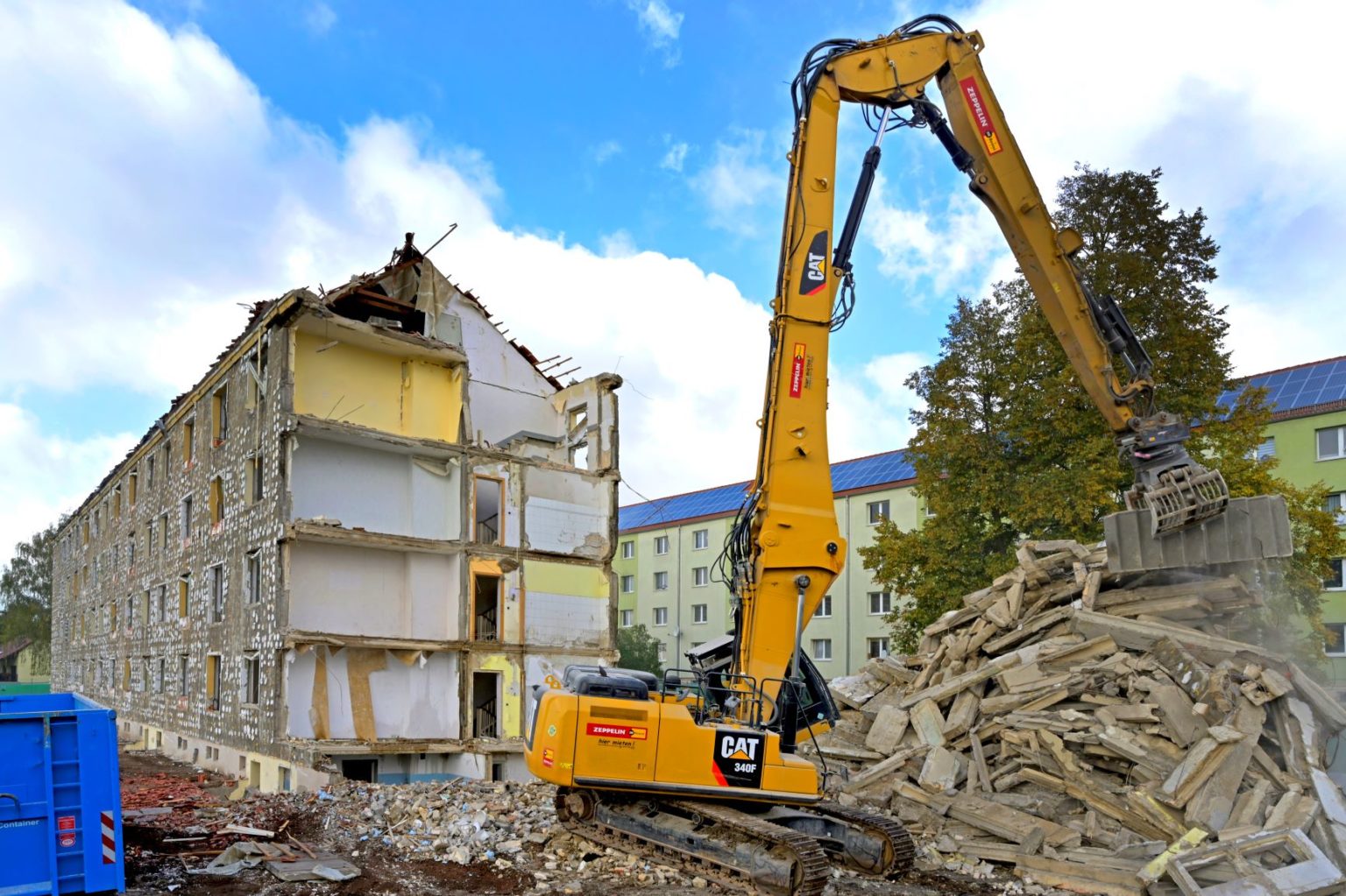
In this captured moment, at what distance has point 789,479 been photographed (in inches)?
429

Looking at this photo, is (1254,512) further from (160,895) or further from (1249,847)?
(160,895)

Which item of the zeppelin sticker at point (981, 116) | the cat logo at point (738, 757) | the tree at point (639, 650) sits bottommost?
the tree at point (639, 650)

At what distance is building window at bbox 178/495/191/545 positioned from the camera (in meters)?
29.8

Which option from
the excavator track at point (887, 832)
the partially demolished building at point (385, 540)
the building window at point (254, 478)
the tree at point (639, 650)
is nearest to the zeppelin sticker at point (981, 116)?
the excavator track at point (887, 832)

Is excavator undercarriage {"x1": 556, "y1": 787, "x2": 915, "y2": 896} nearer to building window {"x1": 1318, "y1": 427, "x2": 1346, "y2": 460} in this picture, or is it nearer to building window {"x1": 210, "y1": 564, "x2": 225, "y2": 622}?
building window {"x1": 210, "y1": 564, "x2": 225, "y2": 622}

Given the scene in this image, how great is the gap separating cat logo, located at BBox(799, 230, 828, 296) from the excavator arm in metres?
0.01

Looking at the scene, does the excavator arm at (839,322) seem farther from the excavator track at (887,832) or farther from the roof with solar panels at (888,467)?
the roof with solar panels at (888,467)

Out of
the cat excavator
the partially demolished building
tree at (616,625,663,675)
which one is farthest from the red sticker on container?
tree at (616,625,663,675)

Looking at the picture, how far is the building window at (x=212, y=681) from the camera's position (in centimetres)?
2562

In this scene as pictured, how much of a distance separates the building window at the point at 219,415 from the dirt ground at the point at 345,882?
1393 centimetres

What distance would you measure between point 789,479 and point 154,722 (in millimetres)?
27737

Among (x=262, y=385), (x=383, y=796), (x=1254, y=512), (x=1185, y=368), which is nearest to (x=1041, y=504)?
(x=1185, y=368)

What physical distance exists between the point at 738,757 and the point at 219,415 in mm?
21553

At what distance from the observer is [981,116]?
42.1 feet
